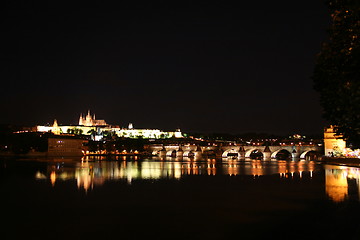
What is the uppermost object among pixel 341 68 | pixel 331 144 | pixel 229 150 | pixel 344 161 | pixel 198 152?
pixel 341 68

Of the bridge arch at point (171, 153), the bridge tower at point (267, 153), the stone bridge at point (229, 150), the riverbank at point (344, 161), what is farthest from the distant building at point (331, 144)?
the bridge arch at point (171, 153)

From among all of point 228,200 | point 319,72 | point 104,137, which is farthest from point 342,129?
point 104,137

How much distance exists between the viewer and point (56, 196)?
24.3 meters

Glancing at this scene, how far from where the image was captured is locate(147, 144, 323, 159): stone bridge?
105106 mm

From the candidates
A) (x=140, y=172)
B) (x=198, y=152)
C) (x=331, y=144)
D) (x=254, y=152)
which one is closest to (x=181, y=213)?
(x=140, y=172)

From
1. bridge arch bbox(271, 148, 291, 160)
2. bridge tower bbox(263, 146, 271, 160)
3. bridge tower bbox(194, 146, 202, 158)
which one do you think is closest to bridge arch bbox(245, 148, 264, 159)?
bridge arch bbox(271, 148, 291, 160)

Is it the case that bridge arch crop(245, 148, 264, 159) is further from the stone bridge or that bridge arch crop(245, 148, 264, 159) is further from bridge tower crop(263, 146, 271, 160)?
bridge tower crop(263, 146, 271, 160)

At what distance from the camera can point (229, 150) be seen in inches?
5030

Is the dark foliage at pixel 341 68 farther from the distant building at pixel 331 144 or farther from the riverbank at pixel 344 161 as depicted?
the distant building at pixel 331 144

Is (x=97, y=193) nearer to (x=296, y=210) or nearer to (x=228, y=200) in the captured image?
(x=228, y=200)

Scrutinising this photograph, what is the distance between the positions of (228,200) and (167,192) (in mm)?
5063

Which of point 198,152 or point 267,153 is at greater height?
point 198,152

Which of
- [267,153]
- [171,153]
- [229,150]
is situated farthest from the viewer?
[171,153]

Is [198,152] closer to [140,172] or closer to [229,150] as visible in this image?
[229,150]
